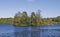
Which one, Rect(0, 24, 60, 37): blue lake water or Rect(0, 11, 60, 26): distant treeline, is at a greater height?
Rect(0, 11, 60, 26): distant treeline

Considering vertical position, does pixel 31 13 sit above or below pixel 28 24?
above

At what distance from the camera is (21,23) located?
55.2 meters

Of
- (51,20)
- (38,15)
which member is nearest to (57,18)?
(51,20)

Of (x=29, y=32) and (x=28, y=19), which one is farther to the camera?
(x=28, y=19)

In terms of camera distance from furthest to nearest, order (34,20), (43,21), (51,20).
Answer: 1. (51,20)
2. (43,21)
3. (34,20)

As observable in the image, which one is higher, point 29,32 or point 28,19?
point 28,19

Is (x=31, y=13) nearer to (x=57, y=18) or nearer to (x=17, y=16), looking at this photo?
(x=17, y=16)

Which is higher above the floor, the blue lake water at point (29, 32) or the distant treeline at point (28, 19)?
the distant treeline at point (28, 19)

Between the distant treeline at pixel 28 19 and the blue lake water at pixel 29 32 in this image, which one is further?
the distant treeline at pixel 28 19

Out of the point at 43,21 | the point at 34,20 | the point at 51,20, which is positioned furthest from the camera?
the point at 51,20

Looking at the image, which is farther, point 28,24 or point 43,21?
point 43,21

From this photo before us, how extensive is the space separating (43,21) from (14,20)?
992cm

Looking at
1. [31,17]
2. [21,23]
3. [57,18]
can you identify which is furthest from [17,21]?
[57,18]

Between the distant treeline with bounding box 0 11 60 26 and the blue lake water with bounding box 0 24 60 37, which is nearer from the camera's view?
the blue lake water with bounding box 0 24 60 37
